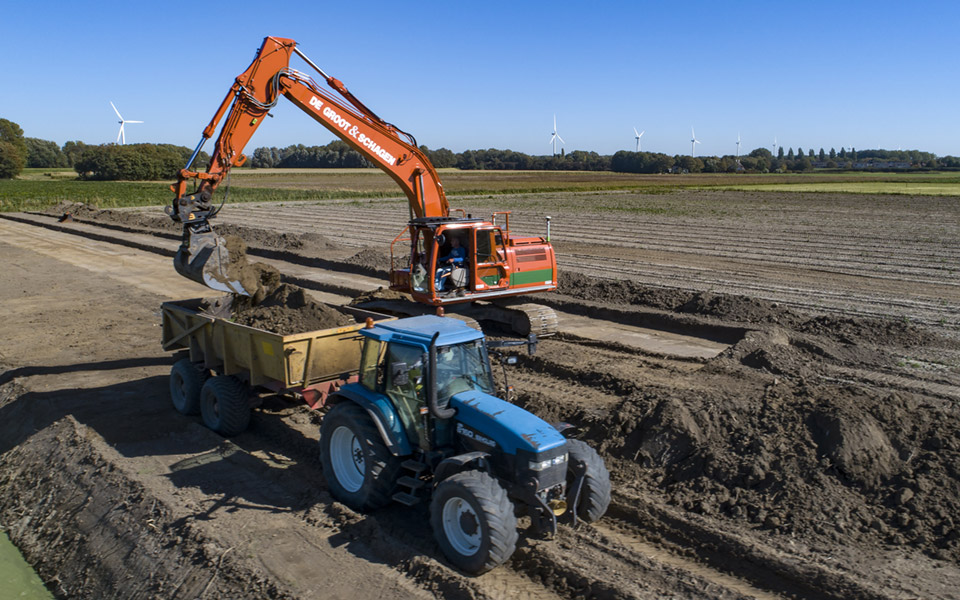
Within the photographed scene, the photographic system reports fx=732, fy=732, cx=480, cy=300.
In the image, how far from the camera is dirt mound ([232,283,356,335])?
33.6 feet

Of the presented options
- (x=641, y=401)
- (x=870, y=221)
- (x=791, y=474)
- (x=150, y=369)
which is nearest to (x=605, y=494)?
(x=791, y=474)

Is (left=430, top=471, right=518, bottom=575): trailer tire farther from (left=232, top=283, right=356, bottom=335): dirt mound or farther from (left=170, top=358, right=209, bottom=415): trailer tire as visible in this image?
(left=170, top=358, right=209, bottom=415): trailer tire

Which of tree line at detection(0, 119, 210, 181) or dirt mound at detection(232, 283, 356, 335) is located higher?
tree line at detection(0, 119, 210, 181)

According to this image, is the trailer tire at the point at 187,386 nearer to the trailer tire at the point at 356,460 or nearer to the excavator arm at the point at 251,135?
the excavator arm at the point at 251,135

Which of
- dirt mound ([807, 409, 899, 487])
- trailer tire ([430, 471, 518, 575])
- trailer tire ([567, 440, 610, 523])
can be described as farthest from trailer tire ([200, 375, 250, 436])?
dirt mound ([807, 409, 899, 487])

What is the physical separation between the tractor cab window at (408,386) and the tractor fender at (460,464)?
513 millimetres

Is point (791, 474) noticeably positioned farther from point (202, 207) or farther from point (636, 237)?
point (636, 237)

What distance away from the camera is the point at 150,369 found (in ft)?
42.8

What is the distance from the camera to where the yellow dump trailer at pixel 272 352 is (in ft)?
29.1

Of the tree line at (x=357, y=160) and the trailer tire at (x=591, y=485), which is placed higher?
the tree line at (x=357, y=160)

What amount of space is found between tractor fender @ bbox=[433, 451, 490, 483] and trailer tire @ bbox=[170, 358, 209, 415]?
5007mm

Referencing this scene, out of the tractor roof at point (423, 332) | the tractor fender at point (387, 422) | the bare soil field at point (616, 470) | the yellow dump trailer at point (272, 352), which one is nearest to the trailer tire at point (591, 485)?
the bare soil field at point (616, 470)

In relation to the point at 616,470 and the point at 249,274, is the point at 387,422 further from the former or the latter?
the point at 249,274

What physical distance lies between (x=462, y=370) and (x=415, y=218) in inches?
309
